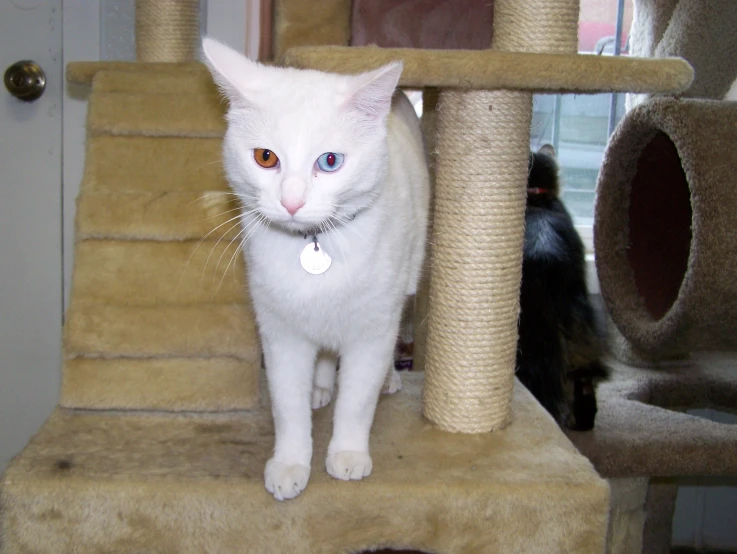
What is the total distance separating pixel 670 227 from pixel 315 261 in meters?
1.42

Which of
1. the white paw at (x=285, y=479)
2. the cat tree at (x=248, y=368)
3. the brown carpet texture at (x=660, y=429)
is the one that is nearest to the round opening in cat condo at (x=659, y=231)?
the brown carpet texture at (x=660, y=429)

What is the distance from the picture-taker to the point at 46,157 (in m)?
2.06

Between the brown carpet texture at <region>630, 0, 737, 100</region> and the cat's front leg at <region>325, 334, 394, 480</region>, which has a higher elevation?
the brown carpet texture at <region>630, 0, 737, 100</region>

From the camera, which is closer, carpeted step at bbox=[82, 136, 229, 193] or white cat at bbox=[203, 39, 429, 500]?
white cat at bbox=[203, 39, 429, 500]

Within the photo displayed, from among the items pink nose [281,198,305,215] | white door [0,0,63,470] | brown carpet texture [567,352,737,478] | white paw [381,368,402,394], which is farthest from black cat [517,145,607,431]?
white door [0,0,63,470]

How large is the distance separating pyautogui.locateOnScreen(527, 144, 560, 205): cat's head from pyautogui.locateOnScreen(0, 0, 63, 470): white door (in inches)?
51.0

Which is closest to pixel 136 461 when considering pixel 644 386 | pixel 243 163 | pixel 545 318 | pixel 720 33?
pixel 243 163

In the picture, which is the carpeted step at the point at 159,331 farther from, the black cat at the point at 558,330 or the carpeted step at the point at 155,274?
the black cat at the point at 558,330

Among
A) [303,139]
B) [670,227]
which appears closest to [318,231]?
[303,139]

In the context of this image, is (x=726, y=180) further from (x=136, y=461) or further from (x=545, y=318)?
(x=136, y=461)

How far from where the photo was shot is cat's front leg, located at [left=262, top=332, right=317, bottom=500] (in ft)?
3.69

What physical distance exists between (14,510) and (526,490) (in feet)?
2.45

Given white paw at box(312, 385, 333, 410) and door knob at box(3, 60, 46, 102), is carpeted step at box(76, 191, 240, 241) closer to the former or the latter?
white paw at box(312, 385, 333, 410)

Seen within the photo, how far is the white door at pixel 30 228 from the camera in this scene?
78.7 inches
